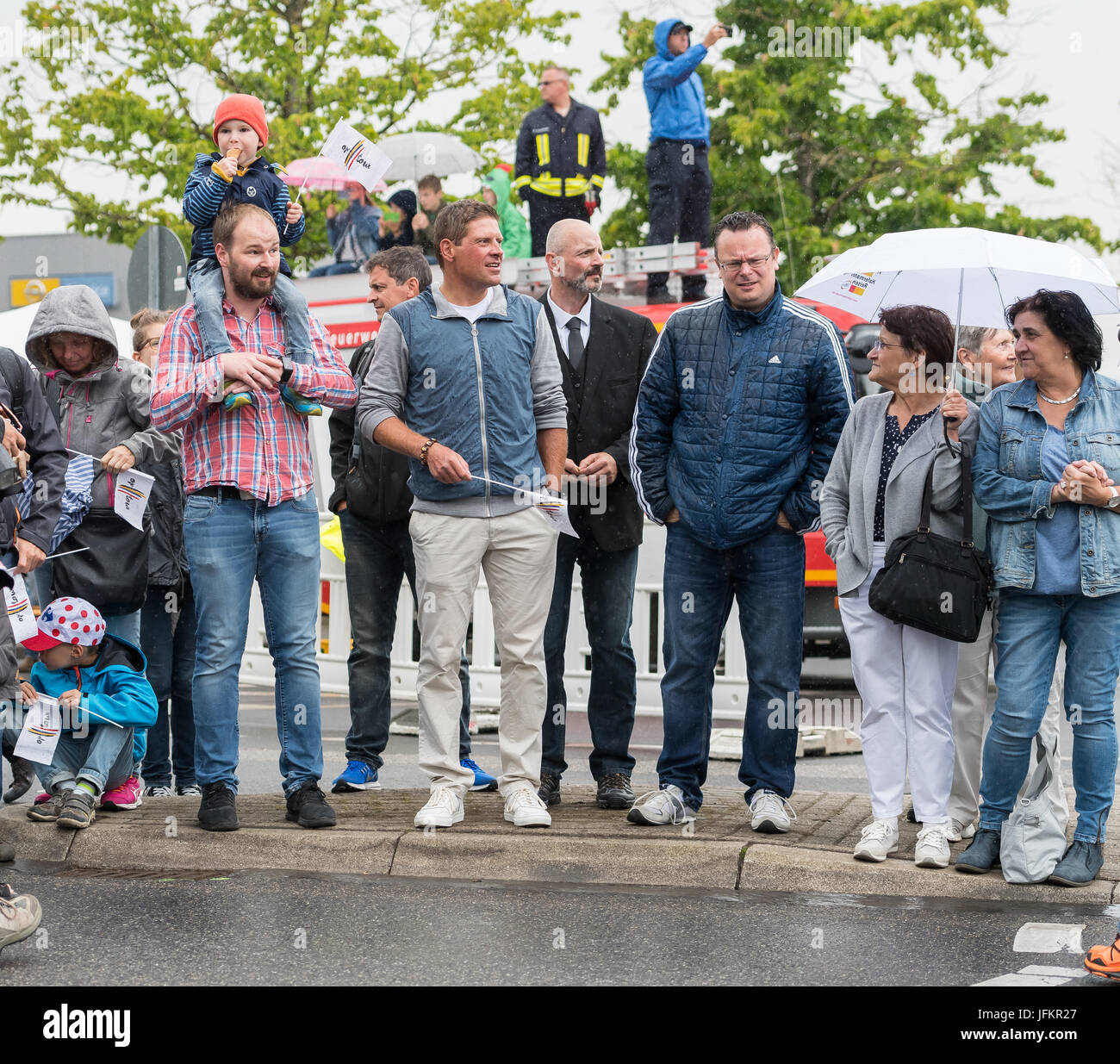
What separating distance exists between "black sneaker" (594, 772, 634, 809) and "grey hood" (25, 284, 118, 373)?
8.97 feet

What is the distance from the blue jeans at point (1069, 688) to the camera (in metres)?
5.46

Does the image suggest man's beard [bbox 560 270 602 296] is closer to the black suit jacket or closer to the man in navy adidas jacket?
the black suit jacket

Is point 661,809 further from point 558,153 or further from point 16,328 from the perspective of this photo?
point 558,153

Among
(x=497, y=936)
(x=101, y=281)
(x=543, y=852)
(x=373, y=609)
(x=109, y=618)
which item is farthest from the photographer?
(x=101, y=281)

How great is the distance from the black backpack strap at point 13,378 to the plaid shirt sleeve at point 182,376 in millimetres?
475

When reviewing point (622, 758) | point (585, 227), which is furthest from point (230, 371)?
point (622, 758)

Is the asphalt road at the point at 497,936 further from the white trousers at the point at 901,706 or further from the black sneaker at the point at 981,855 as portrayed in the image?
the white trousers at the point at 901,706

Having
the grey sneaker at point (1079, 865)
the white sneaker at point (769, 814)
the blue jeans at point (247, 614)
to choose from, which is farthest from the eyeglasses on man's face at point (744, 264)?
the grey sneaker at point (1079, 865)

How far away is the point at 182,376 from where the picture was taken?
5973 mm

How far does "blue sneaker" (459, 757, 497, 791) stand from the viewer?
723 cm

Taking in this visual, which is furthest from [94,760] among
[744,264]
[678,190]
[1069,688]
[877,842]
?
[678,190]

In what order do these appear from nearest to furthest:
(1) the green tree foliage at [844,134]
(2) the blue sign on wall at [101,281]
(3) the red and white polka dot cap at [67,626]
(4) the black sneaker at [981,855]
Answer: (4) the black sneaker at [981,855] < (3) the red and white polka dot cap at [67,626] < (1) the green tree foliage at [844,134] < (2) the blue sign on wall at [101,281]

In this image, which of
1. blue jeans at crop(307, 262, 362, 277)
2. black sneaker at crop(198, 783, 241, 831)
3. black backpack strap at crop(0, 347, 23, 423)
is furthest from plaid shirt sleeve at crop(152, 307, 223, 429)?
blue jeans at crop(307, 262, 362, 277)

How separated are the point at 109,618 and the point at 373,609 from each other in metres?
1.26
